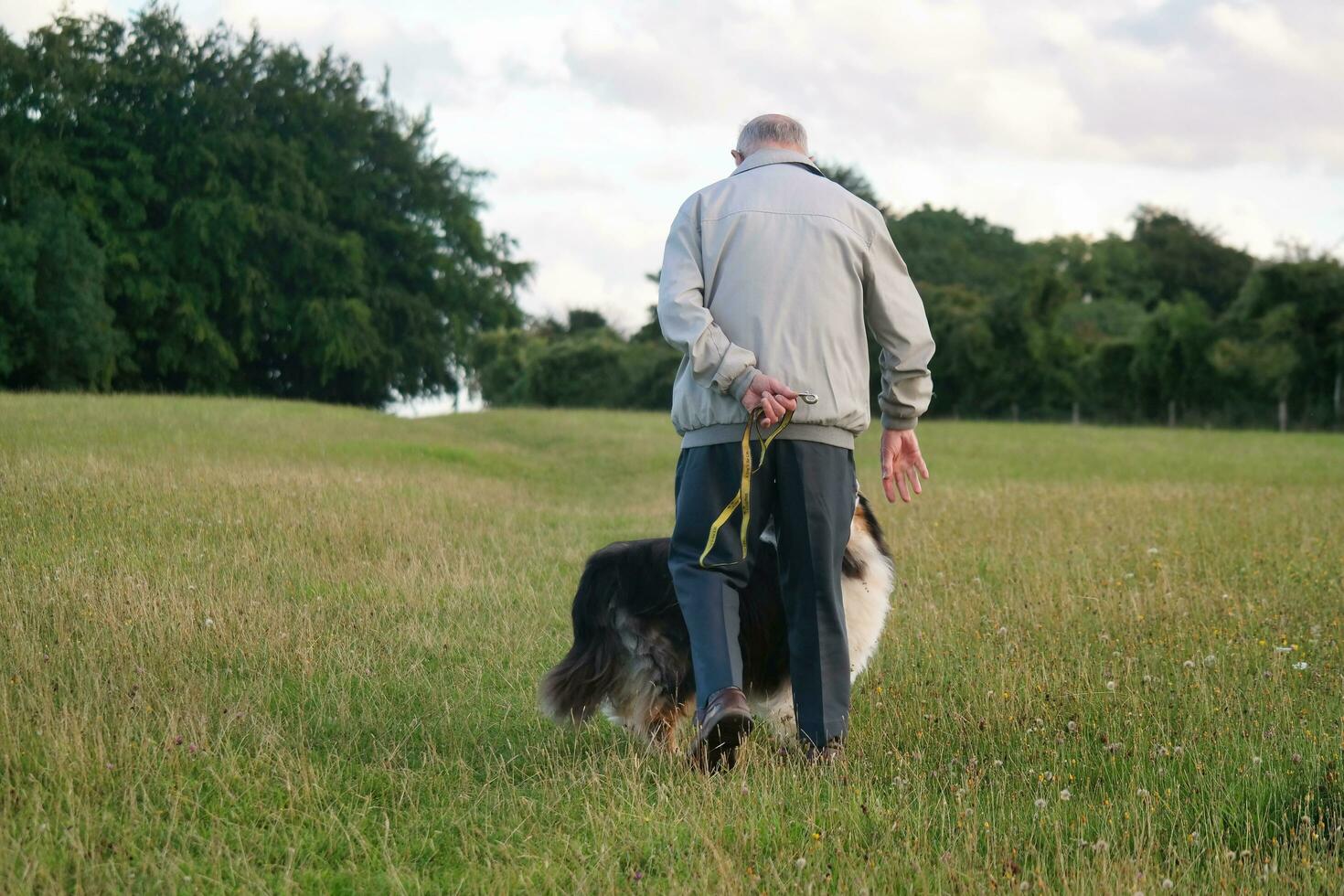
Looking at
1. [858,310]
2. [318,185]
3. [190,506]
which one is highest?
[318,185]

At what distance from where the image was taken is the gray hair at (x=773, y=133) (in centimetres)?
432

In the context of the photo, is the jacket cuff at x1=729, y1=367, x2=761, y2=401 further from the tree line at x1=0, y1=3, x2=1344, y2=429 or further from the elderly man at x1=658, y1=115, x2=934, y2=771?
the tree line at x1=0, y1=3, x2=1344, y2=429

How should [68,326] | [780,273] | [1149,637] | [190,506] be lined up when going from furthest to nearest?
[68,326] < [190,506] < [1149,637] < [780,273]

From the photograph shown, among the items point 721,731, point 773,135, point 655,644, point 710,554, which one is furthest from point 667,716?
point 773,135

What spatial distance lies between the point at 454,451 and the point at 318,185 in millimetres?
20189

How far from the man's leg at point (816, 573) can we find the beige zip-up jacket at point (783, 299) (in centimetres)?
10

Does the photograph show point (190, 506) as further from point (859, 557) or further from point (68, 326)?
point (68, 326)

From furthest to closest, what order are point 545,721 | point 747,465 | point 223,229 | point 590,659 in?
1. point 223,229
2. point 545,721
3. point 590,659
4. point 747,465

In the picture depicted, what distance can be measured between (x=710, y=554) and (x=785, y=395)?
600 mm

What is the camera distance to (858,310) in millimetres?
4203

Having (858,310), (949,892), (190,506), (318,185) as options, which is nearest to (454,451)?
(190,506)

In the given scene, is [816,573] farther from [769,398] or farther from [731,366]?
[731,366]

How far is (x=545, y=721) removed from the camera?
4855 millimetres

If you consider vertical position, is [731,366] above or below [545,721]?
above
